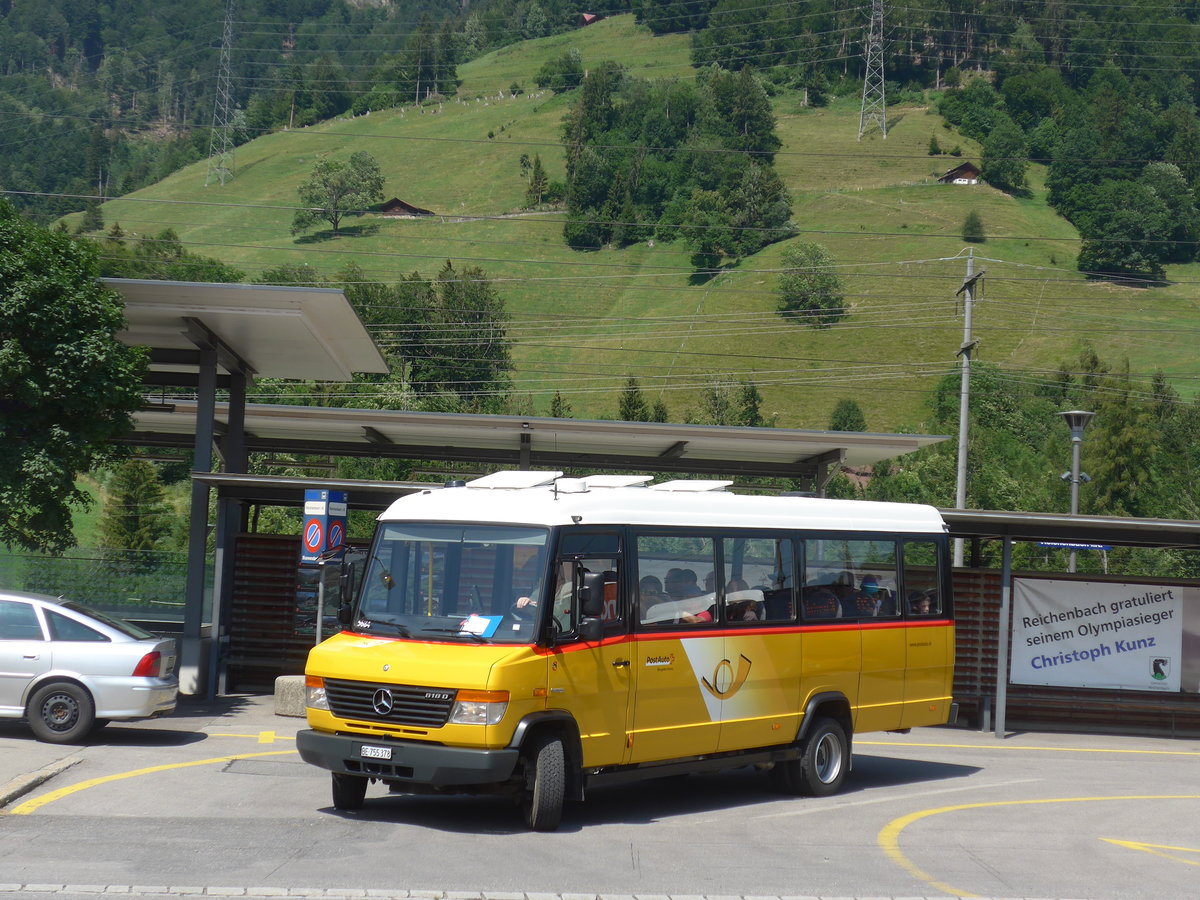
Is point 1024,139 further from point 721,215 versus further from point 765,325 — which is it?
point 765,325

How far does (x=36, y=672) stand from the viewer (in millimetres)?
14461

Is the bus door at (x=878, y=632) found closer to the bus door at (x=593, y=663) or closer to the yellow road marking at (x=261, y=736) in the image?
the bus door at (x=593, y=663)

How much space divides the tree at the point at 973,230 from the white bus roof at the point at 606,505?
129 meters

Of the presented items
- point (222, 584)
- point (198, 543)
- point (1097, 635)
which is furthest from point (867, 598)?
point (198, 543)

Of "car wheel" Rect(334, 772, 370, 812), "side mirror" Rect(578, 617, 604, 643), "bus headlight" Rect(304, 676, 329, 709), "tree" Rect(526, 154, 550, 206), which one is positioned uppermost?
"tree" Rect(526, 154, 550, 206)

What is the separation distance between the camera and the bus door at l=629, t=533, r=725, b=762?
469 inches

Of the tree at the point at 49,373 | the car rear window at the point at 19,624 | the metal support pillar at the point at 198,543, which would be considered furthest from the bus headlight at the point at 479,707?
the metal support pillar at the point at 198,543

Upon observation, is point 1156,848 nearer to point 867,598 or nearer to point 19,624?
point 867,598

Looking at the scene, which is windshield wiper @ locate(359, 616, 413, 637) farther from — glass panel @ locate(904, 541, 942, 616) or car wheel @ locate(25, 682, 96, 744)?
glass panel @ locate(904, 541, 942, 616)

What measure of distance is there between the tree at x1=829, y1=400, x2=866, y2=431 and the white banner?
271 ft

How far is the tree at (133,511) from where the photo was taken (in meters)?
57.8

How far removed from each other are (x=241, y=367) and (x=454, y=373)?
75.2 m

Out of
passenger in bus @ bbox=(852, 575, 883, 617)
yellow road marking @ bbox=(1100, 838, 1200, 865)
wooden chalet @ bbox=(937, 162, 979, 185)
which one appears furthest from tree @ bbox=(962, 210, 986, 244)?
yellow road marking @ bbox=(1100, 838, 1200, 865)

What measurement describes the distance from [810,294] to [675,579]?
354ft
